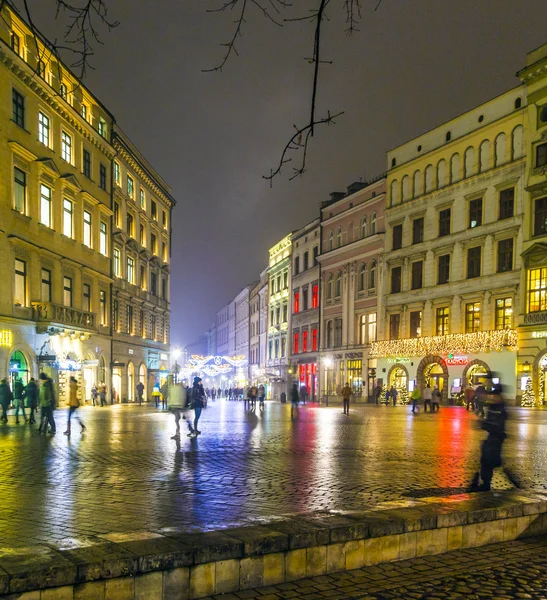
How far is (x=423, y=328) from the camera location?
49875 mm

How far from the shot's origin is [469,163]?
46219 millimetres

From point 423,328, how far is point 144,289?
22.9 m

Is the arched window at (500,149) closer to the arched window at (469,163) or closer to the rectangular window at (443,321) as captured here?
the arched window at (469,163)

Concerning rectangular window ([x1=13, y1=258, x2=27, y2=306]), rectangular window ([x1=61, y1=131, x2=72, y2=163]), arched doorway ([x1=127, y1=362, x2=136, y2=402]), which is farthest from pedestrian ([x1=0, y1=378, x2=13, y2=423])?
arched doorway ([x1=127, y1=362, x2=136, y2=402])

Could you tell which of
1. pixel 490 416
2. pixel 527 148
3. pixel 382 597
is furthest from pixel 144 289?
pixel 382 597

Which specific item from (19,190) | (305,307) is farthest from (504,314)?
(305,307)

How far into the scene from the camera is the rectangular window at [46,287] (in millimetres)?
36656

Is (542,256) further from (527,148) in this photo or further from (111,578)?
(111,578)

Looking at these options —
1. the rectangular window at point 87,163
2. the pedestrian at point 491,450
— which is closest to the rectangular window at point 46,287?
the rectangular window at point 87,163

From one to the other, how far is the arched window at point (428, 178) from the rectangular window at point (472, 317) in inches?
370

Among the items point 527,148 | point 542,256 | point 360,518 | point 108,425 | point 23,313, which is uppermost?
point 527,148

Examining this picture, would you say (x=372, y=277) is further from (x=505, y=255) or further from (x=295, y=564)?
(x=295, y=564)

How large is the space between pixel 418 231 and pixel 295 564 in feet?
155

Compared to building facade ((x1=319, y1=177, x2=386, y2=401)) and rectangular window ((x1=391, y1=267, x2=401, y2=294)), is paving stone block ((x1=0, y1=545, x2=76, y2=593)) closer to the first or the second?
building facade ((x1=319, y1=177, x2=386, y2=401))
